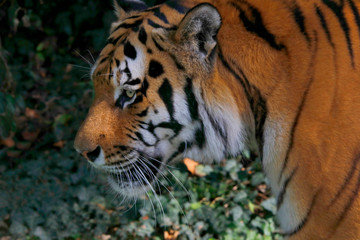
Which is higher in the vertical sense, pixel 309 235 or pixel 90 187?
pixel 309 235

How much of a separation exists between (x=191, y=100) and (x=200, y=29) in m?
0.23

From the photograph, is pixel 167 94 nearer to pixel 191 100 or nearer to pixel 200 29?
pixel 191 100

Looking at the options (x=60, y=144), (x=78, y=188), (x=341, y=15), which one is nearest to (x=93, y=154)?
(x=341, y=15)

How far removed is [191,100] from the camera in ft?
4.92

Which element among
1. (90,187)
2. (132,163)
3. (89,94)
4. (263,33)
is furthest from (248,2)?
(89,94)

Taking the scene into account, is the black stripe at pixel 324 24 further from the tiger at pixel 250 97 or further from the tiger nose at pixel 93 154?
the tiger nose at pixel 93 154

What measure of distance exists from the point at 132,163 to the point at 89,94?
1.98 metres

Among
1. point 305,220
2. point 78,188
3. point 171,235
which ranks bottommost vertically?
point 171,235

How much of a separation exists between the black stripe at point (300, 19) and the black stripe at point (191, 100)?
379 mm

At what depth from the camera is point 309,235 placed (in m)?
1.40

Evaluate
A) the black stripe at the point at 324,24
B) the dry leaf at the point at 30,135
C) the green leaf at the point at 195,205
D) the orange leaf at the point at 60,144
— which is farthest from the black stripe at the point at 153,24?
the dry leaf at the point at 30,135

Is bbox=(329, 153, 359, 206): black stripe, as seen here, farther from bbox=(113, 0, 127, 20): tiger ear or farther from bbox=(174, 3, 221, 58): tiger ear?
bbox=(113, 0, 127, 20): tiger ear

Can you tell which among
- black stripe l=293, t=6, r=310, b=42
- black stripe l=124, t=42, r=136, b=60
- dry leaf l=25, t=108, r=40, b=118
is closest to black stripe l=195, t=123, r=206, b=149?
black stripe l=124, t=42, r=136, b=60

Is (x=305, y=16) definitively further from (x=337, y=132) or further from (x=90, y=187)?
(x=90, y=187)
